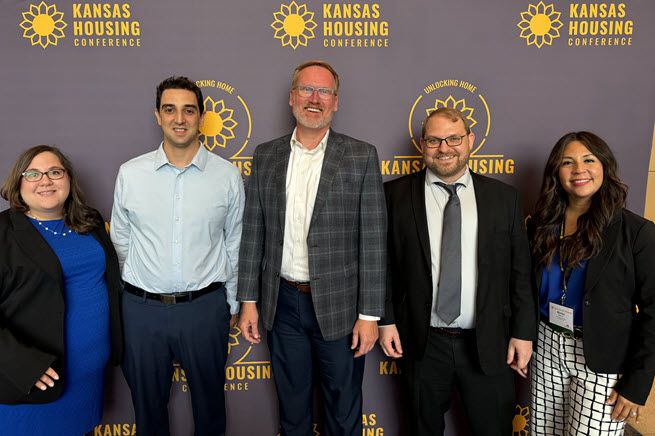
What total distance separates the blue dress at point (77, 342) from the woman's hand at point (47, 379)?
0.11m

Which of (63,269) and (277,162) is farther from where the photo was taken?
(277,162)

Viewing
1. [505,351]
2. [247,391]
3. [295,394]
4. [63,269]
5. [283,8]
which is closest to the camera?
[63,269]

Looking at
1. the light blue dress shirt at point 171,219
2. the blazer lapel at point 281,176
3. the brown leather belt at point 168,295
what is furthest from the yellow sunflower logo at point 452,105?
the brown leather belt at point 168,295

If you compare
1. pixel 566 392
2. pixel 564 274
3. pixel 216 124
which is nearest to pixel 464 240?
pixel 564 274

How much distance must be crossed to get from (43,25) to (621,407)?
120 inches

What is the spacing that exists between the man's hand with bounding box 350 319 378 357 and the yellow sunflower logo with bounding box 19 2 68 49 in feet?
6.68

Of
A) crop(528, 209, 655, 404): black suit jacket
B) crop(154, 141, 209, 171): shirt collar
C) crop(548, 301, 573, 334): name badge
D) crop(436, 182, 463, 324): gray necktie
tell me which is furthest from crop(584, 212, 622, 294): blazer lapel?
crop(154, 141, 209, 171): shirt collar

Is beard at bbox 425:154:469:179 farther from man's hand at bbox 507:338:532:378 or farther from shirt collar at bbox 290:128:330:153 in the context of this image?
man's hand at bbox 507:338:532:378

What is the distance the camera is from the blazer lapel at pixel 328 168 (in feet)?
5.60

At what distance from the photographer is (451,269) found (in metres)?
1.72

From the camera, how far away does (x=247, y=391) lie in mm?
2359

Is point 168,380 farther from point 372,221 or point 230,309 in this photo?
point 372,221

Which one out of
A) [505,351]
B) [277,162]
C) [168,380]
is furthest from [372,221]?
[168,380]

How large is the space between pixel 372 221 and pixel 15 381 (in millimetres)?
1446
